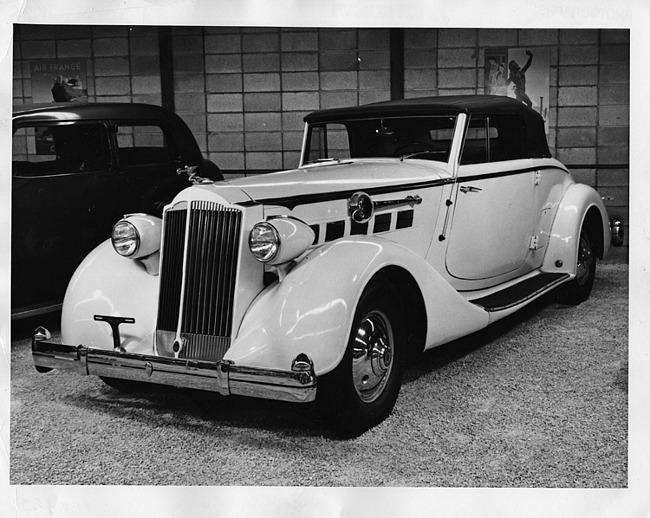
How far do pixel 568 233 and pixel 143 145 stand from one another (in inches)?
69.1

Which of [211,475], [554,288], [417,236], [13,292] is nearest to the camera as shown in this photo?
[211,475]

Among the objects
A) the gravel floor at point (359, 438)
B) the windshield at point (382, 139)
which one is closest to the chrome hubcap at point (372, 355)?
the gravel floor at point (359, 438)

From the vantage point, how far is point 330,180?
82.9 inches

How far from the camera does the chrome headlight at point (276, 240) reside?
5.71ft

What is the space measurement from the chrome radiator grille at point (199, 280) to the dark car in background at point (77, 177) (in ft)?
1.45

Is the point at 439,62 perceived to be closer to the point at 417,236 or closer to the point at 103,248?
the point at 417,236

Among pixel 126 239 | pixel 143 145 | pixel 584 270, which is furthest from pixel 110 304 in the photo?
pixel 584 270

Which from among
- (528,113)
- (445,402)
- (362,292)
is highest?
(528,113)

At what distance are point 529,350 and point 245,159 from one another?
114 centimetres

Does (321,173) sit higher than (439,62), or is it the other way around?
(439,62)

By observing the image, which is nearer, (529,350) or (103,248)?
(103,248)

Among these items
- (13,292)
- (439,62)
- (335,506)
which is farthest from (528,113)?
(13,292)

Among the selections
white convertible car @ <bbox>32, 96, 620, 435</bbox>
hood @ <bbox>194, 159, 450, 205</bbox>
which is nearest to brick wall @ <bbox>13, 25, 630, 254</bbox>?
white convertible car @ <bbox>32, 96, 620, 435</bbox>

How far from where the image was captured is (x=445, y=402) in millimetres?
2031
